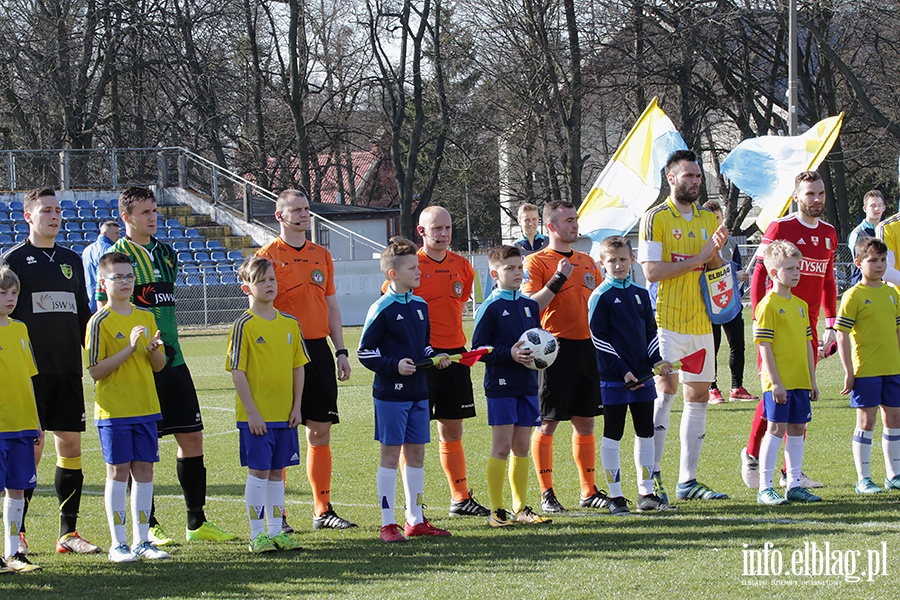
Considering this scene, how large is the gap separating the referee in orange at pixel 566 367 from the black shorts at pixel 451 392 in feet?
1.72

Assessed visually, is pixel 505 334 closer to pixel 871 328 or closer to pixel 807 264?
pixel 807 264

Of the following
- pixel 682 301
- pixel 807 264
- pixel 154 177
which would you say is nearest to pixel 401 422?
pixel 682 301

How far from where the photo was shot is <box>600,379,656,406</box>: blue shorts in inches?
285

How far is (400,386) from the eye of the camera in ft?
21.6

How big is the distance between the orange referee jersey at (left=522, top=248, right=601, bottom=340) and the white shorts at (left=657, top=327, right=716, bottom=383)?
0.52 m

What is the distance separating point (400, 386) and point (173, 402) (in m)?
1.37

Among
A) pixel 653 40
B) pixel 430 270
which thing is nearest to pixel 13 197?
pixel 653 40

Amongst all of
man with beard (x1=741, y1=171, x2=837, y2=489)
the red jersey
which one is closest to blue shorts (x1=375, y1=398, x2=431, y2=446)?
man with beard (x1=741, y1=171, x2=837, y2=489)

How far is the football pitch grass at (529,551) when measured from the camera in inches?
206

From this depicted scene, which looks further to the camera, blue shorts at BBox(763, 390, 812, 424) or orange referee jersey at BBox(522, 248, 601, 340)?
orange referee jersey at BBox(522, 248, 601, 340)

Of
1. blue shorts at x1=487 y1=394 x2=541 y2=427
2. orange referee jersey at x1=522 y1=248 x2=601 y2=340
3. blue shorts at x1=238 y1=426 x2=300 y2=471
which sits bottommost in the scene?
blue shorts at x1=238 y1=426 x2=300 y2=471

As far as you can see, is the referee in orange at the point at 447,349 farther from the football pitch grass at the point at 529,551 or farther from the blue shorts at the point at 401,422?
the blue shorts at the point at 401,422

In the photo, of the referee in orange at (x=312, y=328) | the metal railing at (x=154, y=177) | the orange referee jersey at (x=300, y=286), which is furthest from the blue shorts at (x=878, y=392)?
the metal railing at (x=154, y=177)

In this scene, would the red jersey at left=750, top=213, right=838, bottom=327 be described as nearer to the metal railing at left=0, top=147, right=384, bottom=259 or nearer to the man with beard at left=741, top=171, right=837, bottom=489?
the man with beard at left=741, top=171, right=837, bottom=489
